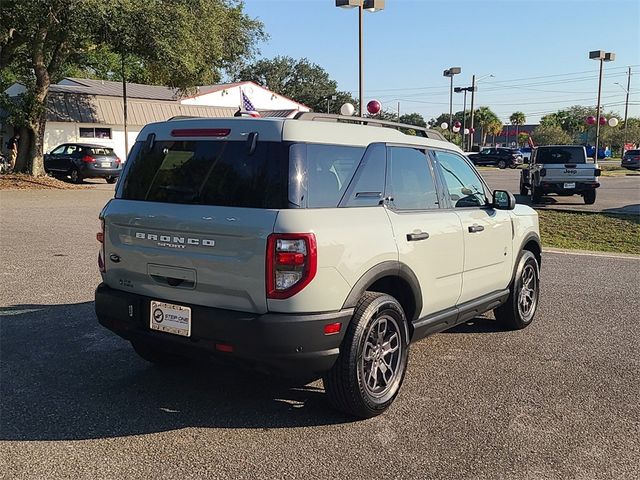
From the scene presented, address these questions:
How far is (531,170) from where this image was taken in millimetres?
19344

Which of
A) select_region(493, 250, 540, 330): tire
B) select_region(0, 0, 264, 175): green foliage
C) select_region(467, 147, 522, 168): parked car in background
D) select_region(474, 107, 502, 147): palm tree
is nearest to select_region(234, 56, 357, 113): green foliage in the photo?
select_region(474, 107, 502, 147): palm tree

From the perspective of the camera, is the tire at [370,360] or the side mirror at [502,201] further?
the side mirror at [502,201]

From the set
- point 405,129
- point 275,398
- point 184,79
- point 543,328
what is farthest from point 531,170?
point 275,398

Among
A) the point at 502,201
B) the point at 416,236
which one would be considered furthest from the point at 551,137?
the point at 416,236

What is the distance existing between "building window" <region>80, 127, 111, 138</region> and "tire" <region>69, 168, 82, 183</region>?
11.5m

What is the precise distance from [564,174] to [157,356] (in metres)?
16.1

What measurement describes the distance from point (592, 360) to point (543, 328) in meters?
0.96

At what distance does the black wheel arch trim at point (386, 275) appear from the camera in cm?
366

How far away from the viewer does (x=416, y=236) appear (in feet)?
13.7

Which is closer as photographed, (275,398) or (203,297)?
(203,297)

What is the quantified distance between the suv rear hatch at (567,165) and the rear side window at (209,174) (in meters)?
16.1

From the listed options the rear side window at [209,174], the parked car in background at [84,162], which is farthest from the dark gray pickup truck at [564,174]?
the parked car in background at [84,162]

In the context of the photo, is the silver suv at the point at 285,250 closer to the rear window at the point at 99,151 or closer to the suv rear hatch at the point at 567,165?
the suv rear hatch at the point at 567,165

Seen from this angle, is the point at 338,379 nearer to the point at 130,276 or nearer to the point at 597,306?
the point at 130,276
